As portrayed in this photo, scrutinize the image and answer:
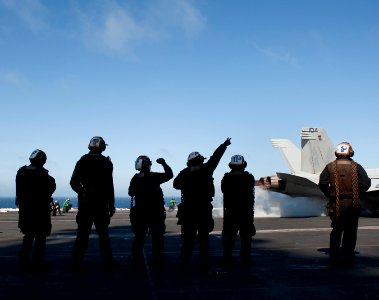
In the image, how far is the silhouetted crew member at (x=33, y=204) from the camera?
7176 mm

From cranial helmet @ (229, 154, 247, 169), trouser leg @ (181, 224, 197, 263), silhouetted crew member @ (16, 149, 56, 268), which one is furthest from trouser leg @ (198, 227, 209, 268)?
silhouetted crew member @ (16, 149, 56, 268)

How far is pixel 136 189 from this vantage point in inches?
303

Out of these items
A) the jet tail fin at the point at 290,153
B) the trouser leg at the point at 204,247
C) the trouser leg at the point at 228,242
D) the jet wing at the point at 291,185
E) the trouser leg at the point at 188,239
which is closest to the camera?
the trouser leg at the point at 204,247

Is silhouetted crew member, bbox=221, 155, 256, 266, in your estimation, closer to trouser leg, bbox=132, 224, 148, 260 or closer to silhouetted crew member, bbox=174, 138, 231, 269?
silhouetted crew member, bbox=174, 138, 231, 269

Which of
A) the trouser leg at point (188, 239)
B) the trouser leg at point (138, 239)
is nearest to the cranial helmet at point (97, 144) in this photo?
the trouser leg at point (138, 239)

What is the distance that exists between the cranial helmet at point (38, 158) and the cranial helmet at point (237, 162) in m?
3.12

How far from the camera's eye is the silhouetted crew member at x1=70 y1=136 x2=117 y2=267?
699cm

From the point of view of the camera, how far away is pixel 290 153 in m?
33.5

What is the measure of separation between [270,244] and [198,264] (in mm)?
3835

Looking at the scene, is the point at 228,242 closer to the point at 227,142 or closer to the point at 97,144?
the point at 227,142

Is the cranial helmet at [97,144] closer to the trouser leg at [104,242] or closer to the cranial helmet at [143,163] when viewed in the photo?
the cranial helmet at [143,163]

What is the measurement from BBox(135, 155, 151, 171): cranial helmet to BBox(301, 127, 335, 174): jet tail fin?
2474 cm

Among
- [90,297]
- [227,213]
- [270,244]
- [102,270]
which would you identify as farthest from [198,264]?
[270,244]

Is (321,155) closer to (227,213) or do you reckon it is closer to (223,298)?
(227,213)
